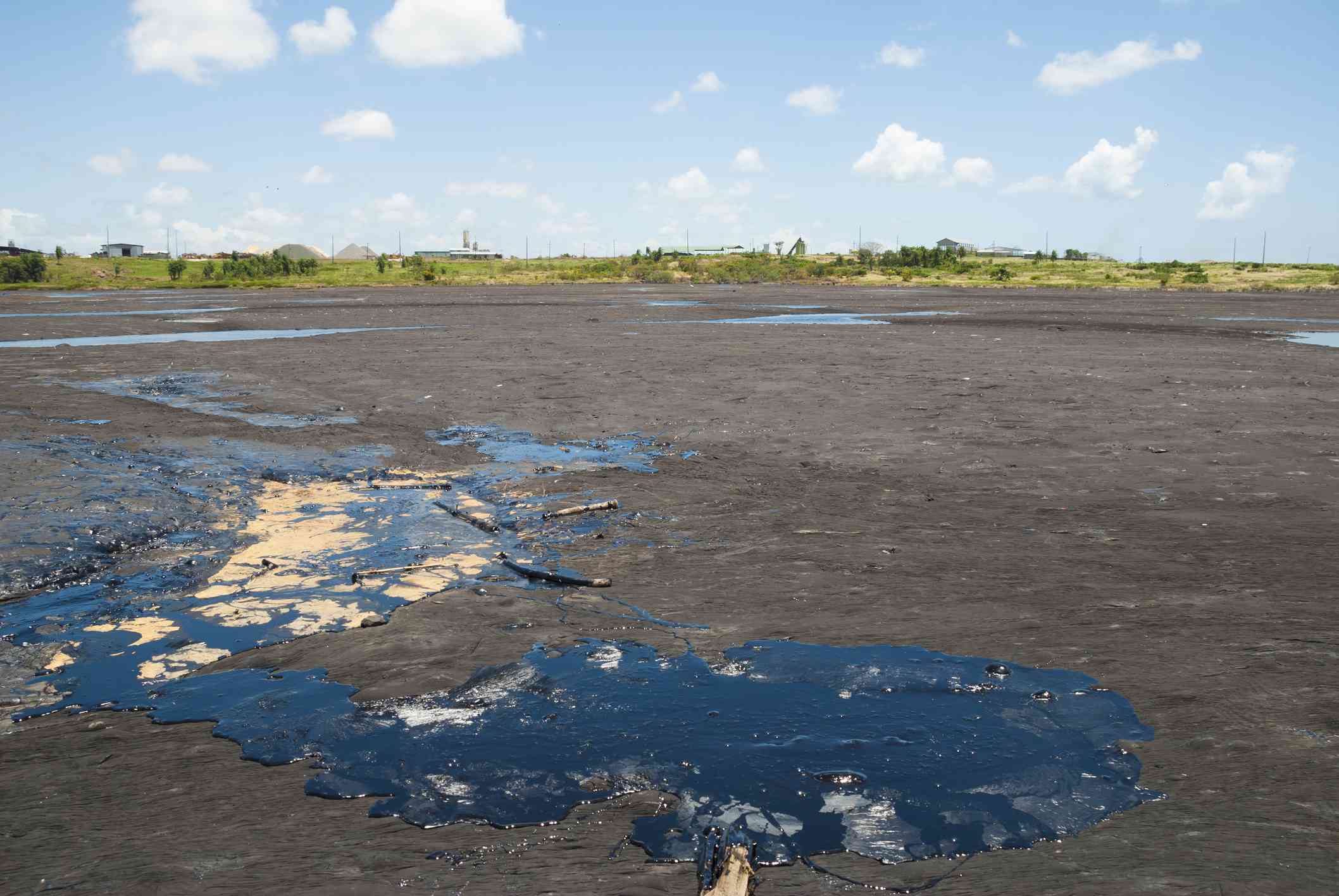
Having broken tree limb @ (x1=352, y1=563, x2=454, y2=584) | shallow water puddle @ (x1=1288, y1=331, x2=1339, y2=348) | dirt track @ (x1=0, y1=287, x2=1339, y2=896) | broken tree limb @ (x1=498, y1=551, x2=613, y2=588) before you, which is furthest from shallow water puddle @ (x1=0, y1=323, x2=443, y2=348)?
shallow water puddle @ (x1=1288, y1=331, x2=1339, y2=348)

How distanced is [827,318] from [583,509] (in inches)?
1548

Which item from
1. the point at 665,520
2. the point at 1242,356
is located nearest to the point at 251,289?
the point at 1242,356

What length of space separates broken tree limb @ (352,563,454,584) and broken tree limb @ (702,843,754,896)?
5663mm

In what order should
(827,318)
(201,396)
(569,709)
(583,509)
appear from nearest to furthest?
1. (569,709)
2. (583,509)
3. (201,396)
4. (827,318)

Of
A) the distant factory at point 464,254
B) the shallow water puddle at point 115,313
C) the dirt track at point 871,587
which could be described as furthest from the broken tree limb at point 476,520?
the distant factory at point 464,254

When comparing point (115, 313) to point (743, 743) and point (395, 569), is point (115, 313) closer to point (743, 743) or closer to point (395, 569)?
point (395, 569)

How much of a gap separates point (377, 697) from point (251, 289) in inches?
3807

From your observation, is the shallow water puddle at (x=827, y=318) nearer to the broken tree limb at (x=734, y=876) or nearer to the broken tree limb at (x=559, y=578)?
the broken tree limb at (x=559, y=578)

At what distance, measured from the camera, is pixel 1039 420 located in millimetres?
18047

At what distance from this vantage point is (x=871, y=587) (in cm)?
905

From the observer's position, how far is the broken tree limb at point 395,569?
→ 944cm

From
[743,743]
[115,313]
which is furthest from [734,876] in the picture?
[115,313]

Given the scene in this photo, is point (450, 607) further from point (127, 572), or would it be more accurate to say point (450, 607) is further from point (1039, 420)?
point (1039, 420)

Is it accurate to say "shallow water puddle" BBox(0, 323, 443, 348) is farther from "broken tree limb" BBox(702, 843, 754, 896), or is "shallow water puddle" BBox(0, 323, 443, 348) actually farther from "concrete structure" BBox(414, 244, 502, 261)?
"concrete structure" BBox(414, 244, 502, 261)
